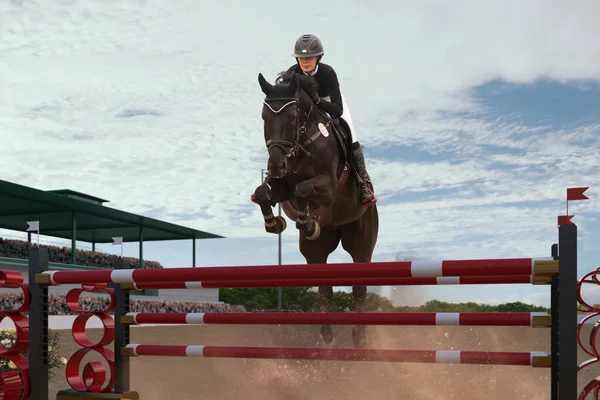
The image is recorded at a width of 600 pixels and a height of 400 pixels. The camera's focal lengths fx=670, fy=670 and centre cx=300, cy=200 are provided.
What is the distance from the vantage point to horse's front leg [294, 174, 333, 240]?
5.02 meters

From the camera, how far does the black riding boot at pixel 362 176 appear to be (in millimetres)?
5953

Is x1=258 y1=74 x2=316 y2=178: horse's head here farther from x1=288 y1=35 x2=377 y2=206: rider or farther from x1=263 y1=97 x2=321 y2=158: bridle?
x1=288 y1=35 x2=377 y2=206: rider

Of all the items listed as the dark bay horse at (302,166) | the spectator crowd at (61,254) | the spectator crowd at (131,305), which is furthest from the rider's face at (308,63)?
the spectator crowd at (61,254)

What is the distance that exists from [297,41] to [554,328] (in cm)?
333

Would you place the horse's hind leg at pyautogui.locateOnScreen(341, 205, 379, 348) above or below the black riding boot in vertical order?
below

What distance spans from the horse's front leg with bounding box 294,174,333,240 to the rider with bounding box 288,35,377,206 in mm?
750

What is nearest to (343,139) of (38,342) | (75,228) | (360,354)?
(360,354)

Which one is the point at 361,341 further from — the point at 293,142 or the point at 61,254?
the point at 61,254

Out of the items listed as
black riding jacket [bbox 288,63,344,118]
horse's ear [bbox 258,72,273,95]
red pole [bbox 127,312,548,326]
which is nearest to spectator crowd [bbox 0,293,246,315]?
black riding jacket [bbox 288,63,344,118]

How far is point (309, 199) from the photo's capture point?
5113 mm

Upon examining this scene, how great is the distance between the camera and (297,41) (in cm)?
569

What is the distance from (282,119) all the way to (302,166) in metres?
0.45

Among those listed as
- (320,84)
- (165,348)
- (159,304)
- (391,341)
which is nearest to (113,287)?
(165,348)

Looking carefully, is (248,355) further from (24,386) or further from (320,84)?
(320,84)
